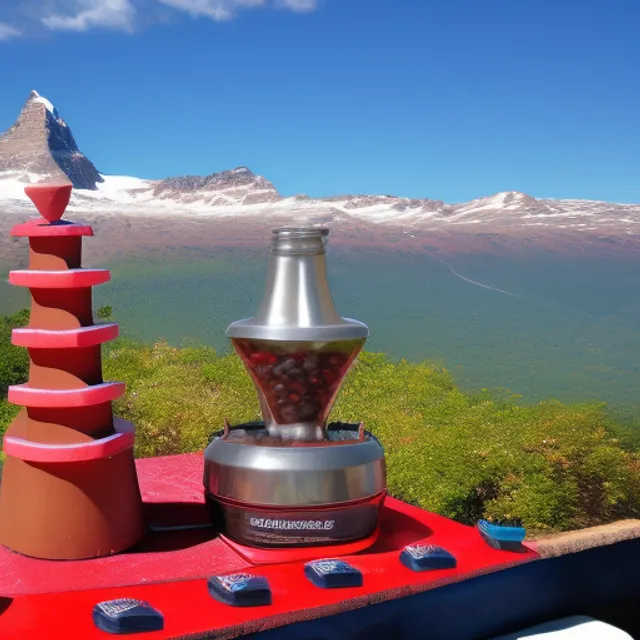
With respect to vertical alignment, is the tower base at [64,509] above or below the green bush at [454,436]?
above

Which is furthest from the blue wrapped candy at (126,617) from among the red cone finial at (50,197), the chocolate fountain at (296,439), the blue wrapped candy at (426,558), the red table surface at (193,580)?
the red cone finial at (50,197)

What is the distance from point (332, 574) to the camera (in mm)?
2270

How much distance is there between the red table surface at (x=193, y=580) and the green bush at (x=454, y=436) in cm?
129

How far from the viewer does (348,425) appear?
9.86 feet

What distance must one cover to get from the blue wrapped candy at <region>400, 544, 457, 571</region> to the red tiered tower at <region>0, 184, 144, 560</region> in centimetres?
84

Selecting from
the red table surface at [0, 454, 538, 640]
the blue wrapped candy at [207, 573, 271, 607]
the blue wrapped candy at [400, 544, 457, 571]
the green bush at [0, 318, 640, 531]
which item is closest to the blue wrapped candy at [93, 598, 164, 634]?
the red table surface at [0, 454, 538, 640]

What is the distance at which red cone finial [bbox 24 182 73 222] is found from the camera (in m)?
2.42

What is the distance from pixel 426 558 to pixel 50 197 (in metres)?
1.51

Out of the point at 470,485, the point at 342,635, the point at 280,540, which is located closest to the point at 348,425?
the point at 280,540

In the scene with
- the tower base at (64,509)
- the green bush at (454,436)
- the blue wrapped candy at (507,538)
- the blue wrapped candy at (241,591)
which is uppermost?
the tower base at (64,509)

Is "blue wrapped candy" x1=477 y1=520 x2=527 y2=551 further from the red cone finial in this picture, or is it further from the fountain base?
the red cone finial

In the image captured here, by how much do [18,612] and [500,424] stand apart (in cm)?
464

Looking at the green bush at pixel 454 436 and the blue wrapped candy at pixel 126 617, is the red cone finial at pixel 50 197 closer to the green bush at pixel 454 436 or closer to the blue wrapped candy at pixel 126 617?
the blue wrapped candy at pixel 126 617

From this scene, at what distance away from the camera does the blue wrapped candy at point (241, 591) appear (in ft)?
6.99
